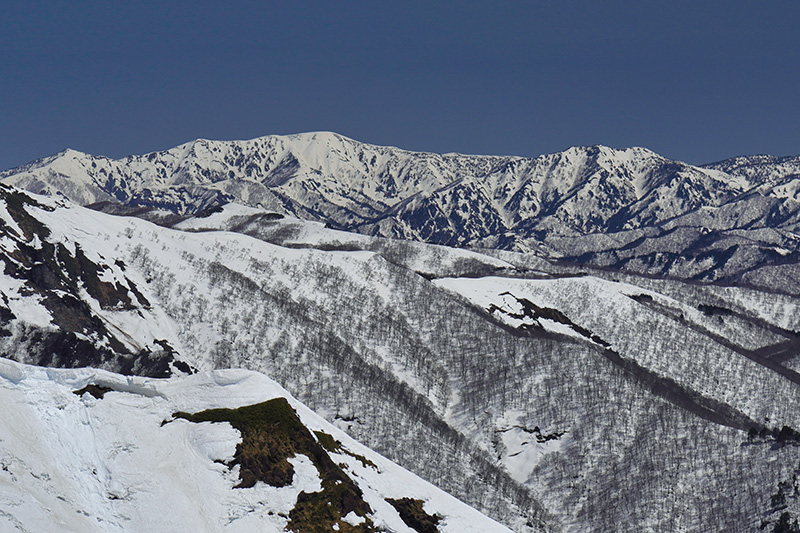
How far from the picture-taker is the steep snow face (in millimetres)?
37969

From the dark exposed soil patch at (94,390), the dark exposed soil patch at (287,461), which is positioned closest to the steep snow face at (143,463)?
the dark exposed soil patch at (94,390)

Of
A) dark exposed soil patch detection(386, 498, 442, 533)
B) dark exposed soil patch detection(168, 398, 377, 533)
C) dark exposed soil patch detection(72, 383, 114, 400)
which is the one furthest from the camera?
dark exposed soil patch detection(386, 498, 442, 533)

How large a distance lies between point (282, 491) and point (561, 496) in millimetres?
126045

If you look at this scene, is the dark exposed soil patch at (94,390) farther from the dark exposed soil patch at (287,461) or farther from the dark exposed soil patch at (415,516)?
the dark exposed soil patch at (415,516)

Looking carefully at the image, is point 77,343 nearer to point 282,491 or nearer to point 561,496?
point 561,496

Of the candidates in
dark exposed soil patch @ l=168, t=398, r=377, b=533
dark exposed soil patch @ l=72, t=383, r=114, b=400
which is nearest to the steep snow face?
dark exposed soil patch @ l=72, t=383, r=114, b=400

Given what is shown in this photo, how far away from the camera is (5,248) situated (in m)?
190

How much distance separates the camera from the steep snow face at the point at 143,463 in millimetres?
37969

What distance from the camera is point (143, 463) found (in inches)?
1663

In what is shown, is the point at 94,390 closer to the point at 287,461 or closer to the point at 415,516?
the point at 287,461

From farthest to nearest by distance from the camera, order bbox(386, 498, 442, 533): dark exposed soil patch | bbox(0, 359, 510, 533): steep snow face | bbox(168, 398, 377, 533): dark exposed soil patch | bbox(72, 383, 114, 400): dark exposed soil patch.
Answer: bbox(386, 498, 442, 533): dark exposed soil patch < bbox(72, 383, 114, 400): dark exposed soil patch < bbox(168, 398, 377, 533): dark exposed soil patch < bbox(0, 359, 510, 533): steep snow face

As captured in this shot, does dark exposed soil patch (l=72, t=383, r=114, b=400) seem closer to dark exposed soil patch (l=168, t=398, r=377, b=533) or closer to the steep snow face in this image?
the steep snow face

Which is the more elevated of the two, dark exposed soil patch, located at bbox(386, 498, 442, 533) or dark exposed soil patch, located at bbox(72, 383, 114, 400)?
dark exposed soil patch, located at bbox(72, 383, 114, 400)

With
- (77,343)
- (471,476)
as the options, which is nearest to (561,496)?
(471,476)
